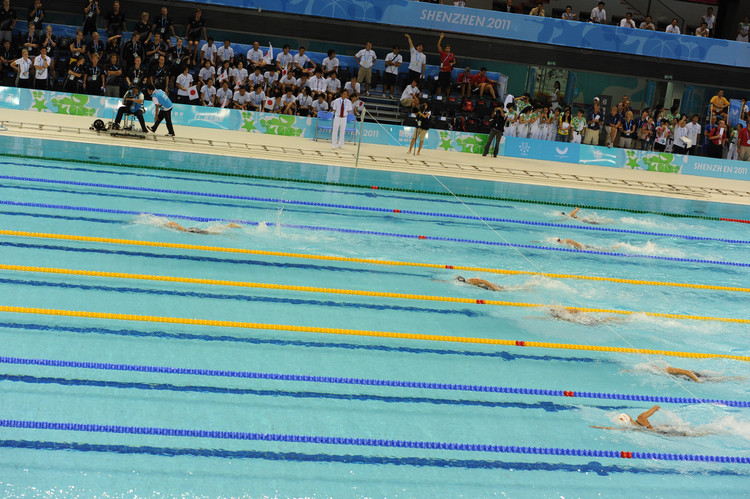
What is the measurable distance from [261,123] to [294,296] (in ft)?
35.2

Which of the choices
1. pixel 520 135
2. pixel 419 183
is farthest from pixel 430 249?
pixel 520 135

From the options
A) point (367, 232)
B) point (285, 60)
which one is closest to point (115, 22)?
point (285, 60)

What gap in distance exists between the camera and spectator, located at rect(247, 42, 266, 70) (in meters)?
18.5

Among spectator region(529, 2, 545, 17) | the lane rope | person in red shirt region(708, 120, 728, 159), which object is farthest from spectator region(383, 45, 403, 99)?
person in red shirt region(708, 120, 728, 159)

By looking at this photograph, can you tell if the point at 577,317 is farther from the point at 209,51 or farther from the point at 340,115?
the point at 209,51

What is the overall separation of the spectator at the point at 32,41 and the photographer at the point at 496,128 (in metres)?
10.2

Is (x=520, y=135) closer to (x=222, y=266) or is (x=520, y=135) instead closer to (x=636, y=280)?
(x=636, y=280)

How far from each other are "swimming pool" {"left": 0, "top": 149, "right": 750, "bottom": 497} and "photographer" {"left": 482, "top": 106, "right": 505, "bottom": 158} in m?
6.83

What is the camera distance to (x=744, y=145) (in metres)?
20.0

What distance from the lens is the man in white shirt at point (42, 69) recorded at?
16.7 meters

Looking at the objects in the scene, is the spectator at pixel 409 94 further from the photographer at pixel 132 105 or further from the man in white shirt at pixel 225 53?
the photographer at pixel 132 105

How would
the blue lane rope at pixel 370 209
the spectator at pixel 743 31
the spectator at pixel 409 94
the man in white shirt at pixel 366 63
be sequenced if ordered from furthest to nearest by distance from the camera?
the spectator at pixel 743 31 → the man in white shirt at pixel 366 63 → the spectator at pixel 409 94 → the blue lane rope at pixel 370 209

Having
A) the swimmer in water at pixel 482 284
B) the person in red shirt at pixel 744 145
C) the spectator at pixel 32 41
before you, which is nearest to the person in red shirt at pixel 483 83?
the person in red shirt at pixel 744 145

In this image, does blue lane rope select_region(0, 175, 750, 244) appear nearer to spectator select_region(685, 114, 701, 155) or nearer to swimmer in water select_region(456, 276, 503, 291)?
swimmer in water select_region(456, 276, 503, 291)
